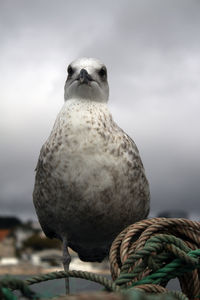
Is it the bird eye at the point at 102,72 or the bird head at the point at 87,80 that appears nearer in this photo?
the bird head at the point at 87,80

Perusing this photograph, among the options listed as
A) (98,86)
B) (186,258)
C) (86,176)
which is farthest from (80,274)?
(98,86)

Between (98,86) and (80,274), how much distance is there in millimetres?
1946

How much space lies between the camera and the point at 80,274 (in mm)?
1308

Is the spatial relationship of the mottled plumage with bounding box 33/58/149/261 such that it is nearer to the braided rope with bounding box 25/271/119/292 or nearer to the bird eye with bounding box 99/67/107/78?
the bird eye with bounding box 99/67/107/78

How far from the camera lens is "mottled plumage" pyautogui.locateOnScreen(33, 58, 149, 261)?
2.58 meters

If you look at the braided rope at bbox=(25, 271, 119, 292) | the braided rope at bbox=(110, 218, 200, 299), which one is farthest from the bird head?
the braided rope at bbox=(25, 271, 119, 292)

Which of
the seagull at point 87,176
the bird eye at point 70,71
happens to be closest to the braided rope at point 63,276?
the seagull at point 87,176

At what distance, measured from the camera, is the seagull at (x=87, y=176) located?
258 cm

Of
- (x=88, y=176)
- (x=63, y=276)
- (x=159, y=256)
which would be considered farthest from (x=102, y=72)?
(x=63, y=276)

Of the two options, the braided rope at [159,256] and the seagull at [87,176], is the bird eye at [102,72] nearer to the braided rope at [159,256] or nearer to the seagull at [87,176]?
the seagull at [87,176]

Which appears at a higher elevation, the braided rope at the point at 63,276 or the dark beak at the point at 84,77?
the dark beak at the point at 84,77

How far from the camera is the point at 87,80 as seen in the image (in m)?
2.96

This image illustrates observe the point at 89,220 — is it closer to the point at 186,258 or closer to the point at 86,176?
the point at 86,176

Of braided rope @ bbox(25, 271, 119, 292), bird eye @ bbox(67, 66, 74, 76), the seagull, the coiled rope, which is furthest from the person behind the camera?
bird eye @ bbox(67, 66, 74, 76)
